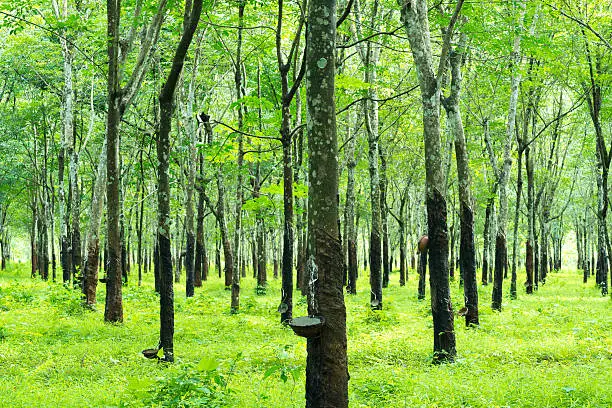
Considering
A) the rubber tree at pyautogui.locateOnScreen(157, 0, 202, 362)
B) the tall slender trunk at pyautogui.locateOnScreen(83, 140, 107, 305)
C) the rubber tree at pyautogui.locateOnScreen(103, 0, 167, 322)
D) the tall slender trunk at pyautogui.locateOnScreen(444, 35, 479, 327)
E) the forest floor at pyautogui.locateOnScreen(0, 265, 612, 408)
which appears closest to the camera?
the forest floor at pyautogui.locateOnScreen(0, 265, 612, 408)

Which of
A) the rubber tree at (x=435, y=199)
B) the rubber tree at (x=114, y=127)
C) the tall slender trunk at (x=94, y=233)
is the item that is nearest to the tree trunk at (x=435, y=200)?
the rubber tree at (x=435, y=199)

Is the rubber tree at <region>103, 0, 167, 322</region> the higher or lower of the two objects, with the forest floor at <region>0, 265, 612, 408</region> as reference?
higher

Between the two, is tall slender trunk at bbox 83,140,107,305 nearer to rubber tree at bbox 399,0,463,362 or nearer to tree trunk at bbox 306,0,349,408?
rubber tree at bbox 399,0,463,362

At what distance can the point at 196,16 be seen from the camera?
751cm

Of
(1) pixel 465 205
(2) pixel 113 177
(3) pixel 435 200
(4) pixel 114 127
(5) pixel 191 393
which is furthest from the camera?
(1) pixel 465 205

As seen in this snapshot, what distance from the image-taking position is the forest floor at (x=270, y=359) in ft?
20.2

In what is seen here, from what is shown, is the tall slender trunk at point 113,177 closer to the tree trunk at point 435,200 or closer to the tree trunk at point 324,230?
the tree trunk at point 435,200

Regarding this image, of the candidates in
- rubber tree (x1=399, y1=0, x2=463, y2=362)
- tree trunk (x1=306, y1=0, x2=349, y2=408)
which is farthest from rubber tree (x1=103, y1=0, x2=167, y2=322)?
tree trunk (x1=306, y1=0, x2=349, y2=408)

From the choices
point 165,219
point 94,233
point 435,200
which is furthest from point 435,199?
point 94,233

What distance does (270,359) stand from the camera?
8992 millimetres

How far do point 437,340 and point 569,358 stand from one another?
2712 mm

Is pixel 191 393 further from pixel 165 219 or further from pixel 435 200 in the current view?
pixel 435 200

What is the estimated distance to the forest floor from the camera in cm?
617

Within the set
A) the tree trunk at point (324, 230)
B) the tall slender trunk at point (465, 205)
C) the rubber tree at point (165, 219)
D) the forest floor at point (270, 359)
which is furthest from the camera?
the tall slender trunk at point (465, 205)
